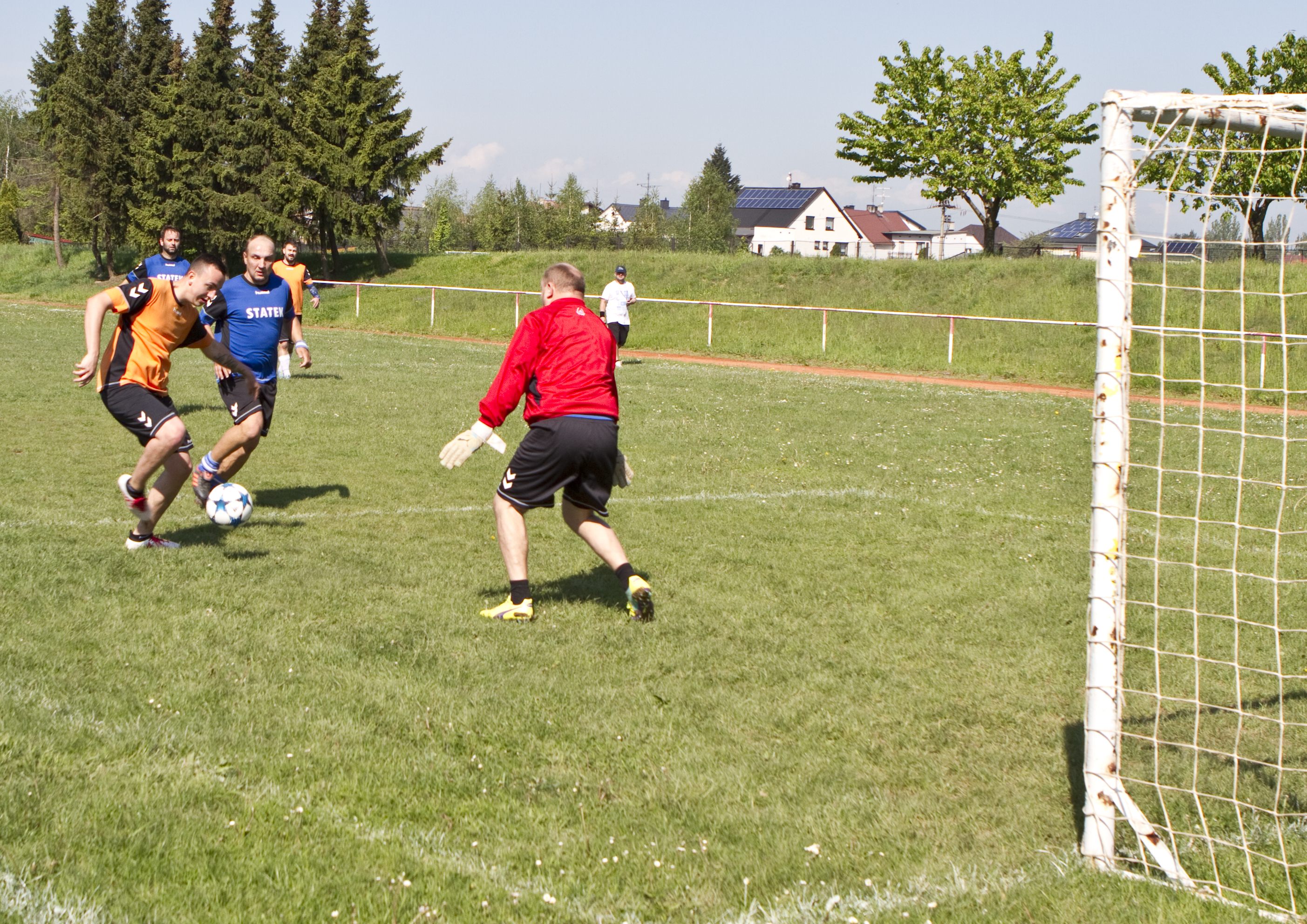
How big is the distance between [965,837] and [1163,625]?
3.19 m

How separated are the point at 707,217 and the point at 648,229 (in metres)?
5.86

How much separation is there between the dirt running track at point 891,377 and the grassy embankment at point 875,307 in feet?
2.37

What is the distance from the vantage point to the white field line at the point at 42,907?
10.3 ft

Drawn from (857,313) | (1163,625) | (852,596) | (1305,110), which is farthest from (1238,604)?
(857,313)

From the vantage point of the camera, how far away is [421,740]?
4562 mm

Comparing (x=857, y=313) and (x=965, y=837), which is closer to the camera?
(x=965, y=837)

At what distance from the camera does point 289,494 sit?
9.70 meters

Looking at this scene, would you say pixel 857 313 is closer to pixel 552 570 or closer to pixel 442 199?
pixel 552 570

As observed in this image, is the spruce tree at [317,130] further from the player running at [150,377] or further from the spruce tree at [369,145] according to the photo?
the player running at [150,377]

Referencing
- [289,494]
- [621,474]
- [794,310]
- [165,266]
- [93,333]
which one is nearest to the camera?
[621,474]

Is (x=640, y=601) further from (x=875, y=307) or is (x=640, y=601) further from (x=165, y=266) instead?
(x=875, y=307)

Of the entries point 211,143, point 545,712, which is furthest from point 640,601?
point 211,143

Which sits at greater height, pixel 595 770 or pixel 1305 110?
pixel 1305 110

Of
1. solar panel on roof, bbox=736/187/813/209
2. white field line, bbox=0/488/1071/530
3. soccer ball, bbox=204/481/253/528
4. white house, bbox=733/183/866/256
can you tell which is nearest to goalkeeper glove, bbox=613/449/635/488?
soccer ball, bbox=204/481/253/528
